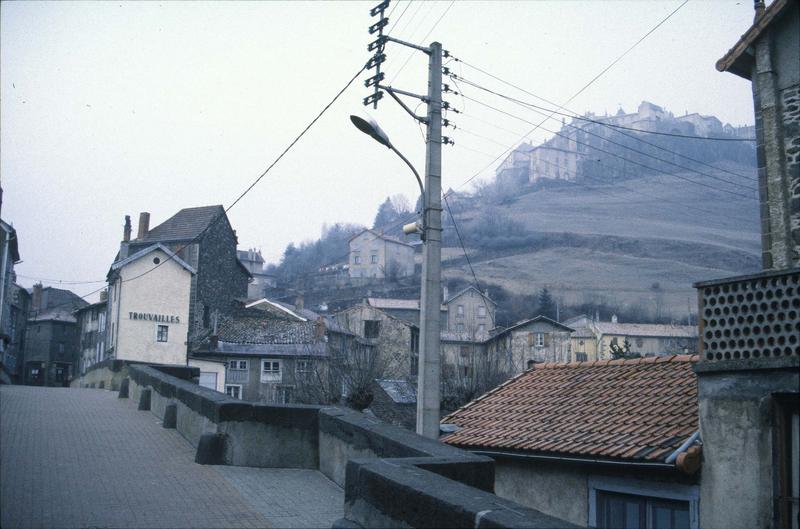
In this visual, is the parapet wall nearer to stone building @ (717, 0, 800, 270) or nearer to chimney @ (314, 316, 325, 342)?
stone building @ (717, 0, 800, 270)

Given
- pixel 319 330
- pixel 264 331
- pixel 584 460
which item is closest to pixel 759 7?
pixel 584 460

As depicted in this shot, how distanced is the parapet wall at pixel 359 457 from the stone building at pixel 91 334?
38.9 metres

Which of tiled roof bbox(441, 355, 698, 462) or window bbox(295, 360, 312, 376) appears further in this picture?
window bbox(295, 360, 312, 376)

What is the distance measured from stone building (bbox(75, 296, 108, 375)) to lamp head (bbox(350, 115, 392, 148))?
4065 cm

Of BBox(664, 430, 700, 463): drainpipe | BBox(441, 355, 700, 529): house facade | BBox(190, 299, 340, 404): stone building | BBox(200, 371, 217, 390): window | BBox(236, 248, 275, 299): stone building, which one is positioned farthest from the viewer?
BBox(236, 248, 275, 299): stone building

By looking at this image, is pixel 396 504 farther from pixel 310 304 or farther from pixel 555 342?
pixel 310 304

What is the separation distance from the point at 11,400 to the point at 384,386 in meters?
22.1

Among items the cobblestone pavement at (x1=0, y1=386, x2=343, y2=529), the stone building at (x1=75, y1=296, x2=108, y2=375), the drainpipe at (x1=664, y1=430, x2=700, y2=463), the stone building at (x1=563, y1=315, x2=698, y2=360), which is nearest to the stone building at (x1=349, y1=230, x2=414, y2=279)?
the stone building at (x1=563, y1=315, x2=698, y2=360)

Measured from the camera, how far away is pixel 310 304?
96.1 metres

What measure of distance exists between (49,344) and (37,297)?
241 inches

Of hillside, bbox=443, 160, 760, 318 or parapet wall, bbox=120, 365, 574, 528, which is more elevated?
hillside, bbox=443, 160, 760, 318

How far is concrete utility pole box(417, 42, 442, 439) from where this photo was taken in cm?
1188

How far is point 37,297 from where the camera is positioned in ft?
243

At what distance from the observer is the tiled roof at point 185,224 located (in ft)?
183
